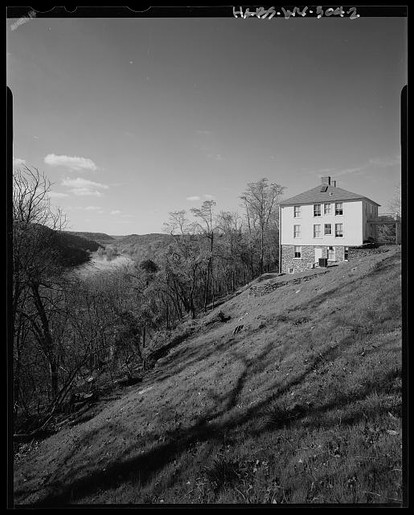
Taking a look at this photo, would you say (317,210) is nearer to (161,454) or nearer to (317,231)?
(317,231)

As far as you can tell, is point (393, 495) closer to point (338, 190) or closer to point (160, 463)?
point (160, 463)

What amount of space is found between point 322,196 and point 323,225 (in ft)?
7.22

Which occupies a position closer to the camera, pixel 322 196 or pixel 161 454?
pixel 161 454

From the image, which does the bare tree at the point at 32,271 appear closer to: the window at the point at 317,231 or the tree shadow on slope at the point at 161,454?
the tree shadow on slope at the point at 161,454

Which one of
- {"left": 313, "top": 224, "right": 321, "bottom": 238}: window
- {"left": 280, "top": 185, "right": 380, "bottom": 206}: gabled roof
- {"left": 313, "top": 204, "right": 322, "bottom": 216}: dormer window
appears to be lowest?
{"left": 313, "top": 224, "right": 321, "bottom": 238}: window

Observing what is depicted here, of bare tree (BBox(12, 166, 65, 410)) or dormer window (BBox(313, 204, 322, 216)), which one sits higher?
dormer window (BBox(313, 204, 322, 216))

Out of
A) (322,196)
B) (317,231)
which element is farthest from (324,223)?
(322,196)

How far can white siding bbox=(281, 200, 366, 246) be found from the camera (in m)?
15.7

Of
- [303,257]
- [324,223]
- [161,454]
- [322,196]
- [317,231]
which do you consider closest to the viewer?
[161,454]

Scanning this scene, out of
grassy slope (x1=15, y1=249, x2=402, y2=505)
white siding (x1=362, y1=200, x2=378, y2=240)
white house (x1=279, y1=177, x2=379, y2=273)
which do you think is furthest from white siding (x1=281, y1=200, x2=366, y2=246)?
grassy slope (x1=15, y1=249, x2=402, y2=505)

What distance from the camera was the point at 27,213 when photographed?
7.00 meters

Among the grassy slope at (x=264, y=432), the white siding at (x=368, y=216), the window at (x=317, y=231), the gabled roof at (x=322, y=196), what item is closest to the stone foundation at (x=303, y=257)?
the window at (x=317, y=231)

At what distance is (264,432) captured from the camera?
11.3ft

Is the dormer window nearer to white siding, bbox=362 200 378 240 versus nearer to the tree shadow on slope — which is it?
white siding, bbox=362 200 378 240
